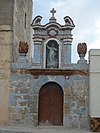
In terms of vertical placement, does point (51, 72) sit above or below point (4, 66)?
below

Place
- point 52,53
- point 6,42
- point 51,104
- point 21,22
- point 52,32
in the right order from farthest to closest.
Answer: point 21,22 < point 52,53 < point 52,32 < point 6,42 < point 51,104

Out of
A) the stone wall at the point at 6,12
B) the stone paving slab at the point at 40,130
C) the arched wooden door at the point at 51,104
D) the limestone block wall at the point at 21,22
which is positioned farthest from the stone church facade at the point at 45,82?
the stone paving slab at the point at 40,130

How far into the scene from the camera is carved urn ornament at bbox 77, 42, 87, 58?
1564cm

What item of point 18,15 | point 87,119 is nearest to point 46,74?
point 87,119

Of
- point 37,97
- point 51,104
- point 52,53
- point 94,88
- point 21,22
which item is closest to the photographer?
point 94,88

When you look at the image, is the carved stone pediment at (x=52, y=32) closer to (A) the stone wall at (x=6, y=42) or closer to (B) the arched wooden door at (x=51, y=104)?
(A) the stone wall at (x=6, y=42)

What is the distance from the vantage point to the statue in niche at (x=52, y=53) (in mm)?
16219

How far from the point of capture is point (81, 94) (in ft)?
50.8

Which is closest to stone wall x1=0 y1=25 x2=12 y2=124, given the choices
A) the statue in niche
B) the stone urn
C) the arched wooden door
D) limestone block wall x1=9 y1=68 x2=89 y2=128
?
limestone block wall x1=9 y1=68 x2=89 y2=128

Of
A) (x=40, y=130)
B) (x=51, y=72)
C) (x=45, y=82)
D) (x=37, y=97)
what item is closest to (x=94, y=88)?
(x=51, y=72)

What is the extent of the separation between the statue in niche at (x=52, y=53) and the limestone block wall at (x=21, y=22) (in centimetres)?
187

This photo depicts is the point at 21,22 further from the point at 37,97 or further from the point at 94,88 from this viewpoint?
the point at 94,88

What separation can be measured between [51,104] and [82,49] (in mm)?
3388

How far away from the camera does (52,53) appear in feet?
53.8
